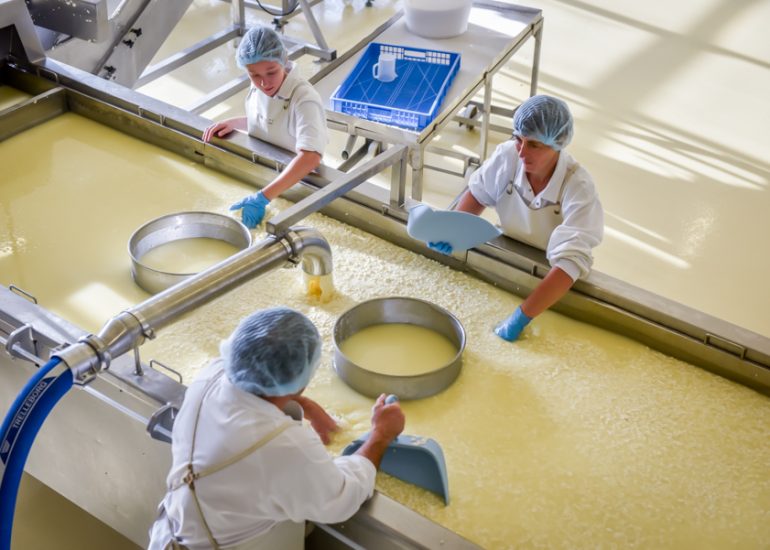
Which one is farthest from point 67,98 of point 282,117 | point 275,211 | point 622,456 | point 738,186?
point 738,186

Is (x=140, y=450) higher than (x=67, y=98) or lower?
lower

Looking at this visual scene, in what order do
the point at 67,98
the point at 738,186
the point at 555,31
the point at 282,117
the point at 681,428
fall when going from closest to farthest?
the point at 681,428 → the point at 282,117 → the point at 67,98 → the point at 738,186 → the point at 555,31

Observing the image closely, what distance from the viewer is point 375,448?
175cm

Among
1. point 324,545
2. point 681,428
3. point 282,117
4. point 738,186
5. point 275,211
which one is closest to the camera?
point 324,545

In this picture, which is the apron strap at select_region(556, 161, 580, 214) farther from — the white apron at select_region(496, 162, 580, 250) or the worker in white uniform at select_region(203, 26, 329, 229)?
the worker in white uniform at select_region(203, 26, 329, 229)

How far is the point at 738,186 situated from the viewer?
4.45 meters

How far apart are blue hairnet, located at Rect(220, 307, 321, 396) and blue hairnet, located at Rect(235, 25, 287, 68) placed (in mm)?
1341

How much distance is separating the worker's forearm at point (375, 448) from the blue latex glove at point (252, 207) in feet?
3.31

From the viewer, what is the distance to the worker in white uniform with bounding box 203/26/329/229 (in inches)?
102

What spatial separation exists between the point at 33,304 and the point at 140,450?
0.47m

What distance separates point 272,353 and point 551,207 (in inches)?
42.5

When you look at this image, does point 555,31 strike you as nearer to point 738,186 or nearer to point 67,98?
point 738,186

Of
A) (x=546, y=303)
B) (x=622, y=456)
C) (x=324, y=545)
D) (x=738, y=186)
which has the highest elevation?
(x=546, y=303)

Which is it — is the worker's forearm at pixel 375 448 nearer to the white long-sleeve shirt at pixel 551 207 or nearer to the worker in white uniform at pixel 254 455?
the worker in white uniform at pixel 254 455
